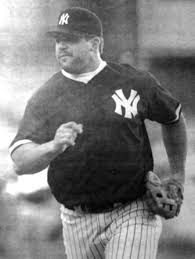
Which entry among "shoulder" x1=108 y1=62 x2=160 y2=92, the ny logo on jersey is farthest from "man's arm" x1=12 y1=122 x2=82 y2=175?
"shoulder" x1=108 y1=62 x2=160 y2=92

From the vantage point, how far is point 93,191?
2.13 meters

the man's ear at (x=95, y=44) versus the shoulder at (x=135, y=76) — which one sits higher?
the man's ear at (x=95, y=44)

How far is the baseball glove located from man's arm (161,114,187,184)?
119mm

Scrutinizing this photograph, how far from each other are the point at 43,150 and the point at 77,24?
1.74ft

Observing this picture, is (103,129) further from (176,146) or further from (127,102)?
(176,146)

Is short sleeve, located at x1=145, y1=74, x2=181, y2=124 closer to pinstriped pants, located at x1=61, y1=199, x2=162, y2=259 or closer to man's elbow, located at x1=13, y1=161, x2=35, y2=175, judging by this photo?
pinstriped pants, located at x1=61, y1=199, x2=162, y2=259

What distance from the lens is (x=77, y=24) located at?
2234 mm

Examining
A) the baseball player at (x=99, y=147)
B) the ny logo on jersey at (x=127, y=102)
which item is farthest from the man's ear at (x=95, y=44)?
the ny logo on jersey at (x=127, y=102)

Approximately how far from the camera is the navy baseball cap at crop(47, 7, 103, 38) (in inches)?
87.7

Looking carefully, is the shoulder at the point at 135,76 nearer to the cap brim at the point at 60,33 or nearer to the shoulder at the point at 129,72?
the shoulder at the point at 129,72

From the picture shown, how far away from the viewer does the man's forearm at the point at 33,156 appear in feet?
6.68

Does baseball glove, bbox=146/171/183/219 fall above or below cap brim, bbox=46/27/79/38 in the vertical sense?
below

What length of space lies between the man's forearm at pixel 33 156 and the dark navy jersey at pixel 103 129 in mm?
50

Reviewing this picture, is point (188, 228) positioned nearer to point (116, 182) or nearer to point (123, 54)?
point (116, 182)
